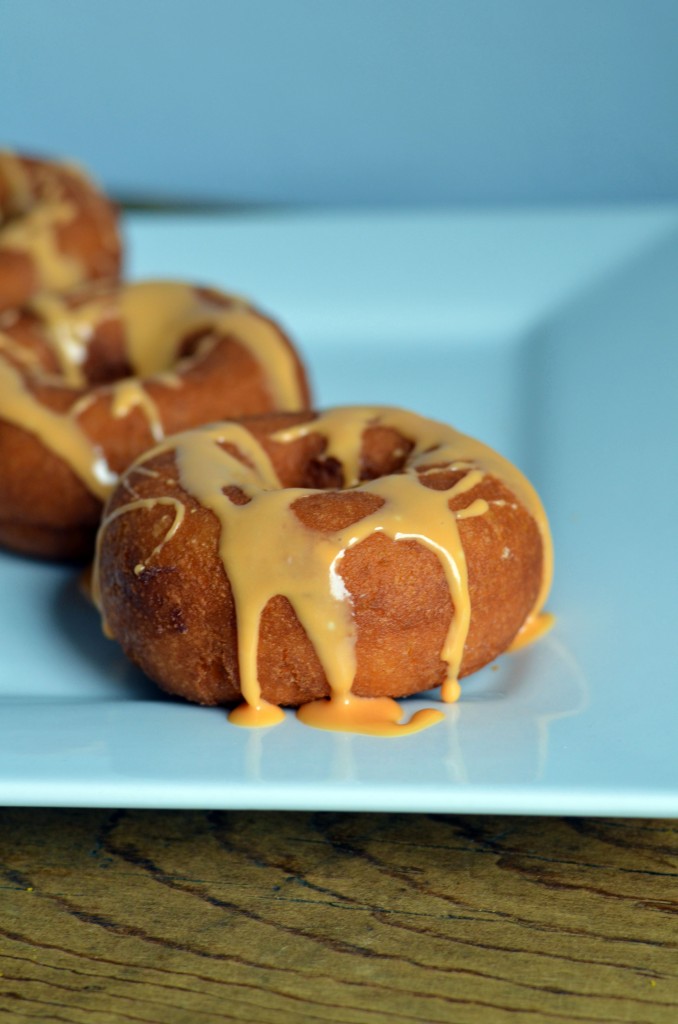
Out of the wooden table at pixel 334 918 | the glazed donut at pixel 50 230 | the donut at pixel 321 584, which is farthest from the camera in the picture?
the glazed donut at pixel 50 230

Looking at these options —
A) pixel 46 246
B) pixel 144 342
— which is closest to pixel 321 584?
pixel 144 342

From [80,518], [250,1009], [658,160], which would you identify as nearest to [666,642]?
[250,1009]

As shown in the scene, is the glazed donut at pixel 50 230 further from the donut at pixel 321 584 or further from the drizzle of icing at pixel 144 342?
the donut at pixel 321 584

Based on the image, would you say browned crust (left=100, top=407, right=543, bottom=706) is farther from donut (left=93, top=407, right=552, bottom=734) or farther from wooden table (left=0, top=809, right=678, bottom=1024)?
wooden table (left=0, top=809, right=678, bottom=1024)

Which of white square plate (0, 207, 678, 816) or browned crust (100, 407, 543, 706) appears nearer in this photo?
white square plate (0, 207, 678, 816)

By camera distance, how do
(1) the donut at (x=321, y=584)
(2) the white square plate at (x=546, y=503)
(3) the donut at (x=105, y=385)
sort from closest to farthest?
(2) the white square plate at (x=546, y=503) → (1) the donut at (x=321, y=584) → (3) the donut at (x=105, y=385)

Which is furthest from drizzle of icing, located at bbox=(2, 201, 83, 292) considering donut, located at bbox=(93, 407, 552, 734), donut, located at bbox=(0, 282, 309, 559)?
donut, located at bbox=(93, 407, 552, 734)

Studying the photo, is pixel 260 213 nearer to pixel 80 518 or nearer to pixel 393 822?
pixel 80 518

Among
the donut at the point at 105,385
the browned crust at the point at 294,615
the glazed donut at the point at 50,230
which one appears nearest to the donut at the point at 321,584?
the browned crust at the point at 294,615
